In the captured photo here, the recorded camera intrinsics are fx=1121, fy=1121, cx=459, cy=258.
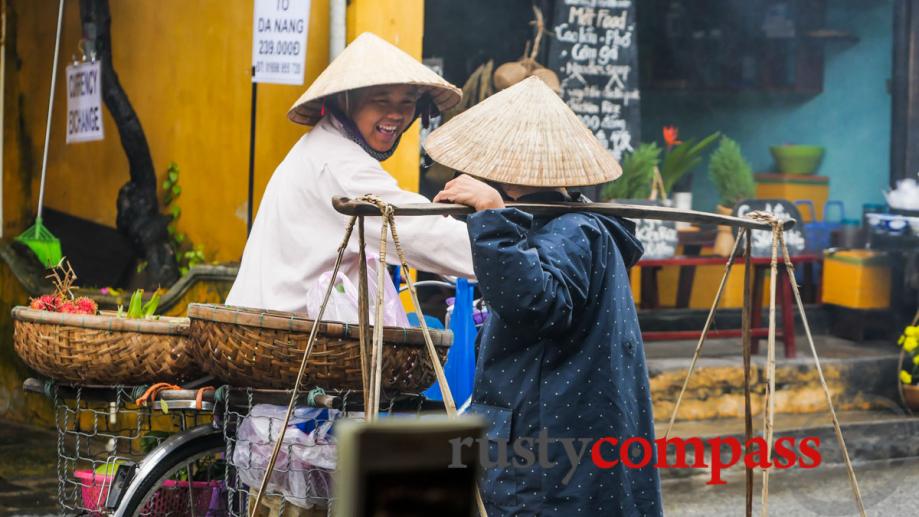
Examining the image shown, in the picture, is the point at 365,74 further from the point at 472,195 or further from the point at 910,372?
the point at 910,372

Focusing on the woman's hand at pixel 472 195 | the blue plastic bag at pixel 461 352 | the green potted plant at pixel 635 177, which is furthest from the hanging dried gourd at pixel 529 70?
the woman's hand at pixel 472 195

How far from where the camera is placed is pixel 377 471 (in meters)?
1.22

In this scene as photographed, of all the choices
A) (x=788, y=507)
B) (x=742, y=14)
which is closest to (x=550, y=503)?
(x=788, y=507)

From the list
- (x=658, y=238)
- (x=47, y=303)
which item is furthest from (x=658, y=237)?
(x=47, y=303)

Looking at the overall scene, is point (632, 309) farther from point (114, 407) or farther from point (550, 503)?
point (114, 407)

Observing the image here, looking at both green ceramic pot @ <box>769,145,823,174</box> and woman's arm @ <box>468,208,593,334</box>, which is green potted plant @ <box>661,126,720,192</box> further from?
woman's arm @ <box>468,208,593,334</box>

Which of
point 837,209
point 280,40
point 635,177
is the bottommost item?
point 837,209

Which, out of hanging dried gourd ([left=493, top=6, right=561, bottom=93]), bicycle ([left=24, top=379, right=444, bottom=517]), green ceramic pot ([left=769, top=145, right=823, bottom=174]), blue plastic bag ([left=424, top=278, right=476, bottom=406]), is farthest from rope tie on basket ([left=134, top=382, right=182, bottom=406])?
green ceramic pot ([left=769, top=145, right=823, bottom=174])

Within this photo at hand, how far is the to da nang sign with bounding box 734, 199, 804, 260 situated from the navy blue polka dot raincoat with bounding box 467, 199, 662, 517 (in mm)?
5370

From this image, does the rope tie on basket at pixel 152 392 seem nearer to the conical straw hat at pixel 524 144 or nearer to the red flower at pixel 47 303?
the red flower at pixel 47 303

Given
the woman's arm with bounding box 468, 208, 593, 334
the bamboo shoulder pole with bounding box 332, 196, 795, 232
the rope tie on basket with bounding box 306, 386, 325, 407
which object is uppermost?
the bamboo shoulder pole with bounding box 332, 196, 795, 232

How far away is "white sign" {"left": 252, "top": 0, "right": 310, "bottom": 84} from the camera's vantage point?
5629 mm

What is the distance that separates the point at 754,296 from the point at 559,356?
210 inches

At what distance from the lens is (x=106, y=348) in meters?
3.43
